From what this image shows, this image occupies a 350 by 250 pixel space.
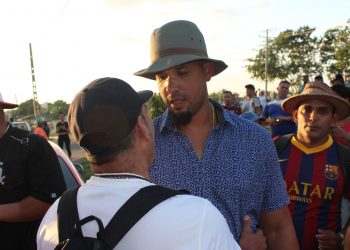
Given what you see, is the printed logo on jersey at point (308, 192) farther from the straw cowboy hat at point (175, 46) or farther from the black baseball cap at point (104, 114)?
the black baseball cap at point (104, 114)

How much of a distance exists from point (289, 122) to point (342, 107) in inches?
137

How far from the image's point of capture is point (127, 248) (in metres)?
1.19

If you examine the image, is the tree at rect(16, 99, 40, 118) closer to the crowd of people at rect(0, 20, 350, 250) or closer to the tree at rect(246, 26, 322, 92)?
the tree at rect(246, 26, 322, 92)

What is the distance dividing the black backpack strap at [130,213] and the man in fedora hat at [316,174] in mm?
1899

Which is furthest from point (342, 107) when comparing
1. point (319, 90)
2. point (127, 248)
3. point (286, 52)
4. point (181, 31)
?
point (286, 52)

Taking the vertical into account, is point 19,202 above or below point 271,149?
below

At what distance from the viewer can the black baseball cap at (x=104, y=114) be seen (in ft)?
4.33

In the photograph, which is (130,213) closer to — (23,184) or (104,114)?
(104,114)

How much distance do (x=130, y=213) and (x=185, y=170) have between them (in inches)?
34.6

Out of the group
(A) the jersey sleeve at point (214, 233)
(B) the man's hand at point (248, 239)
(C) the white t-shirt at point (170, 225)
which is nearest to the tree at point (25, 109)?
(B) the man's hand at point (248, 239)

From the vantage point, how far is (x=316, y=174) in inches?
113

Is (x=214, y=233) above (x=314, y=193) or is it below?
above

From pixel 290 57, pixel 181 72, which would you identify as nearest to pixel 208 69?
pixel 181 72

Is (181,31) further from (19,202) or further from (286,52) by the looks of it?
(286,52)
